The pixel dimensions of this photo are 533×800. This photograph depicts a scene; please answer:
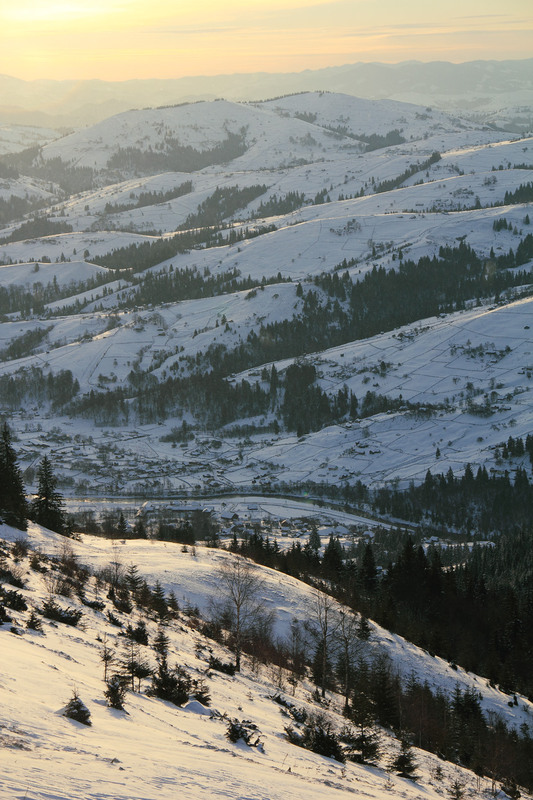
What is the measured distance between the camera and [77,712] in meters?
23.6

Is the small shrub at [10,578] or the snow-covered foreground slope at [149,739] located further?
the small shrub at [10,578]

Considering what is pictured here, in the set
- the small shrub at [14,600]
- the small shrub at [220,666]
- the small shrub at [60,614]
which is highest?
the small shrub at [14,600]

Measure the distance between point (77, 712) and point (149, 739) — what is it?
2598 millimetres

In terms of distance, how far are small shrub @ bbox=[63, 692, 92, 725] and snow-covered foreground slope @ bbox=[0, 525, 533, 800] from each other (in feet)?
1.03

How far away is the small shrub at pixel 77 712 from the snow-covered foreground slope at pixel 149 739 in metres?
0.31

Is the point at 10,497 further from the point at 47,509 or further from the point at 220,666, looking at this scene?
the point at 220,666

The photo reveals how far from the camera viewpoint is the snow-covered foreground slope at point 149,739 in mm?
18828

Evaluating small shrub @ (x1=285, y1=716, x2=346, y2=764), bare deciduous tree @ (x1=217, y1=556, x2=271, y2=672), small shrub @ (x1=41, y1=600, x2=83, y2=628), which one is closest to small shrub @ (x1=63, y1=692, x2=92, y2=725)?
small shrub @ (x1=285, y1=716, x2=346, y2=764)

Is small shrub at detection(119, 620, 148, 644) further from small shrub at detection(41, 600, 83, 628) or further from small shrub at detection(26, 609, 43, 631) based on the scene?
small shrub at detection(26, 609, 43, 631)

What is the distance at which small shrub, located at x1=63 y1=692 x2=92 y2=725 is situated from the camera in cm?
2345

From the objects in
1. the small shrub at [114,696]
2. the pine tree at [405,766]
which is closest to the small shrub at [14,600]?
the small shrub at [114,696]

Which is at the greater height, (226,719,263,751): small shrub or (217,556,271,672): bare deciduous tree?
(226,719,263,751): small shrub

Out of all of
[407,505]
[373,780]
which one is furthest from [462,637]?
[407,505]

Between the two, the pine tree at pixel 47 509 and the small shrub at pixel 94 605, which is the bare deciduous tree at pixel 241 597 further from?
the pine tree at pixel 47 509
